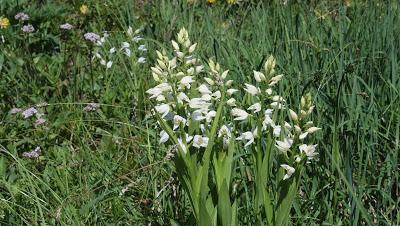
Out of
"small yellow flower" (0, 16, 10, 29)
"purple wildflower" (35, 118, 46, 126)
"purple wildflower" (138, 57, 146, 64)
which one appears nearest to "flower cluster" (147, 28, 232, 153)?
"purple wildflower" (35, 118, 46, 126)

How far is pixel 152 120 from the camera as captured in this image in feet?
9.79

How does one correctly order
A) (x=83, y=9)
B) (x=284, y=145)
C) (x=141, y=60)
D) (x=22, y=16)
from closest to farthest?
(x=284, y=145), (x=141, y=60), (x=22, y=16), (x=83, y=9)

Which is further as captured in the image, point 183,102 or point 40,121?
point 40,121

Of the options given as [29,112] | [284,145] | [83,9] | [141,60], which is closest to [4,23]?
[83,9]

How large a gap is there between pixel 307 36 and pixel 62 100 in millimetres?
1235

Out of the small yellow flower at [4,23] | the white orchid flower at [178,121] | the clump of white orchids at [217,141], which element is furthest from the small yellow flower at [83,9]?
the white orchid flower at [178,121]

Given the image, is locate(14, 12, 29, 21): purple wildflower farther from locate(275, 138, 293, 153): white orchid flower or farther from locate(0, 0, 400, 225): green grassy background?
locate(275, 138, 293, 153): white orchid flower

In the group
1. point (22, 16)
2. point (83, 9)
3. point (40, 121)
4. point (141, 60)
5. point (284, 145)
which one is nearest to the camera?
point (284, 145)

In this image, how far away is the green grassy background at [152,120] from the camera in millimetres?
2252

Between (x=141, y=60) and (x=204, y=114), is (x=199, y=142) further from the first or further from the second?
(x=141, y=60)

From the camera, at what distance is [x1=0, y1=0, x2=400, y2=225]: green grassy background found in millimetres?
2252

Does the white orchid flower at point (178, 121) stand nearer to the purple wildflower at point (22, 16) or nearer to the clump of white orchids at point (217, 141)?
the clump of white orchids at point (217, 141)

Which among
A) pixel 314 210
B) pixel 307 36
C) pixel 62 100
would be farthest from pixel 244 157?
pixel 62 100

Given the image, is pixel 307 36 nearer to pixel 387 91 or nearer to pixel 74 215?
pixel 387 91
